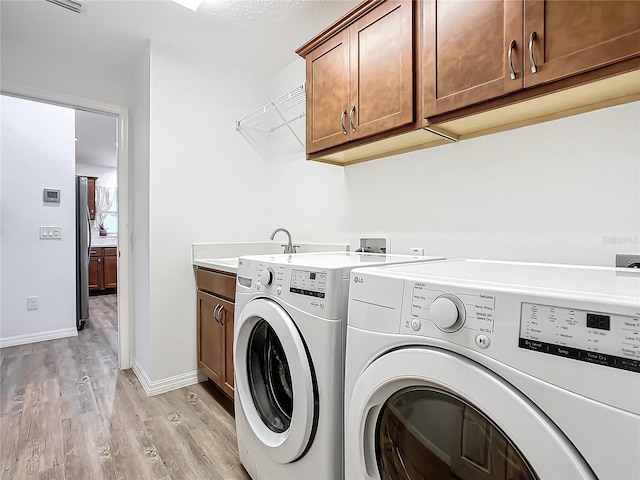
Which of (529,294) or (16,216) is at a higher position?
(16,216)

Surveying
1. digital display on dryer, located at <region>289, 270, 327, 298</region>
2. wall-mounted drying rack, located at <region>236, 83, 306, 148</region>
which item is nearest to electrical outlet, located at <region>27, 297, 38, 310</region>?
wall-mounted drying rack, located at <region>236, 83, 306, 148</region>

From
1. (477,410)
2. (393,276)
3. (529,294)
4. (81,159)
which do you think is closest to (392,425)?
(477,410)

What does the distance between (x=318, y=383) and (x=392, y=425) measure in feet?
0.89

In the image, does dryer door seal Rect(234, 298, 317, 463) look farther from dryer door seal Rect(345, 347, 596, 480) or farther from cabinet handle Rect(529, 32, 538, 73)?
cabinet handle Rect(529, 32, 538, 73)

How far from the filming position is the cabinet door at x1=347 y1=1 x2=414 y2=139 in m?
1.36

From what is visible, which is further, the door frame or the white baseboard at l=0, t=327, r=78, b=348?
the white baseboard at l=0, t=327, r=78, b=348

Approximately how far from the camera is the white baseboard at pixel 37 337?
3.12m

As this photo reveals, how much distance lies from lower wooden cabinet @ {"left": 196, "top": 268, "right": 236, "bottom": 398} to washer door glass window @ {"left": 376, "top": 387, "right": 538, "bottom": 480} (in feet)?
4.26

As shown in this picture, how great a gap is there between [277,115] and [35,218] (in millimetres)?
2674

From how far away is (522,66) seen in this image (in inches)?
40.1

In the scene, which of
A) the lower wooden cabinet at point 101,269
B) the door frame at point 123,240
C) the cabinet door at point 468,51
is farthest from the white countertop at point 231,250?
the lower wooden cabinet at point 101,269

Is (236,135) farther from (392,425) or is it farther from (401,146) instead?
(392,425)

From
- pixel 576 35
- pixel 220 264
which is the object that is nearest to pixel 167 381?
pixel 220 264

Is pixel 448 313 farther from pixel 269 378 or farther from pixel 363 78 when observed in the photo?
pixel 363 78
